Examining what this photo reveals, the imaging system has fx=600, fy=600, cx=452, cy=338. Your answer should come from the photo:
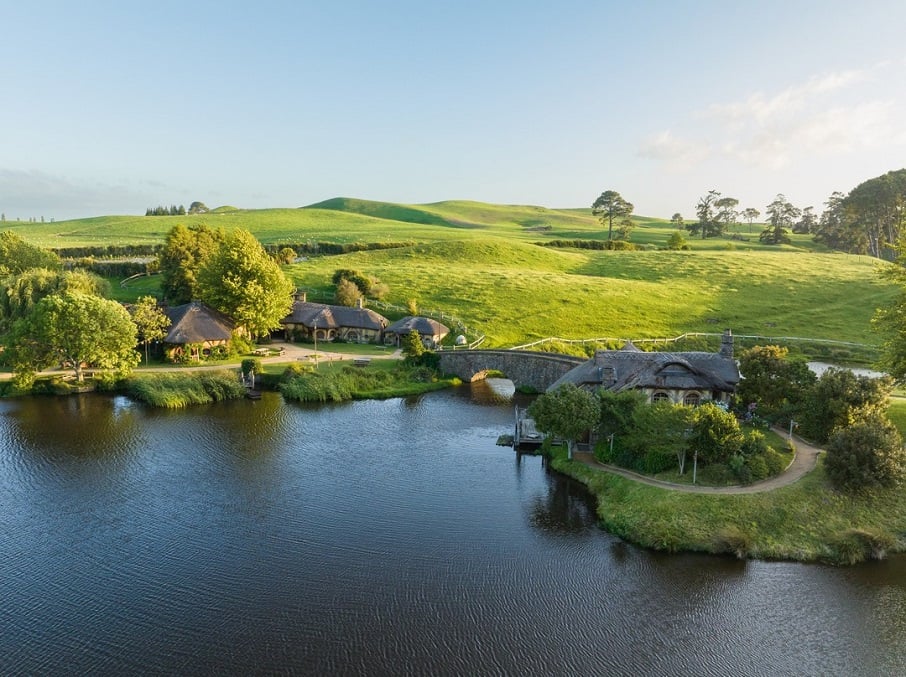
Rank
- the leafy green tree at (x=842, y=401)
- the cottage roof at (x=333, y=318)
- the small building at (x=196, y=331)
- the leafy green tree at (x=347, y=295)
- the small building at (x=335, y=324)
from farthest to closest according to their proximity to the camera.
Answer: the leafy green tree at (x=347, y=295), the small building at (x=335, y=324), the cottage roof at (x=333, y=318), the small building at (x=196, y=331), the leafy green tree at (x=842, y=401)

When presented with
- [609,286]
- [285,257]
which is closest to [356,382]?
[609,286]

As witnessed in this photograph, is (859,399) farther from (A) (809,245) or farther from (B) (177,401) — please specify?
(A) (809,245)

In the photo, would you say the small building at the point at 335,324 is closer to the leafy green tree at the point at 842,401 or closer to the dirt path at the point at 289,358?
the dirt path at the point at 289,358

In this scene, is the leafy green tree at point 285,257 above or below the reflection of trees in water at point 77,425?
above

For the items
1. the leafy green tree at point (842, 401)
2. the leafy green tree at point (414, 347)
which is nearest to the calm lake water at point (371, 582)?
the leafy green tree at point (842, 401)

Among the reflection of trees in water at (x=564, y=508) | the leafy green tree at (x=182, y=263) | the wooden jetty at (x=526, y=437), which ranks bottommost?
the reflection of trees in water at (x=564, y=508)

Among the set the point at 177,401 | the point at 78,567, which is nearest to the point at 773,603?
the point at 78,567
